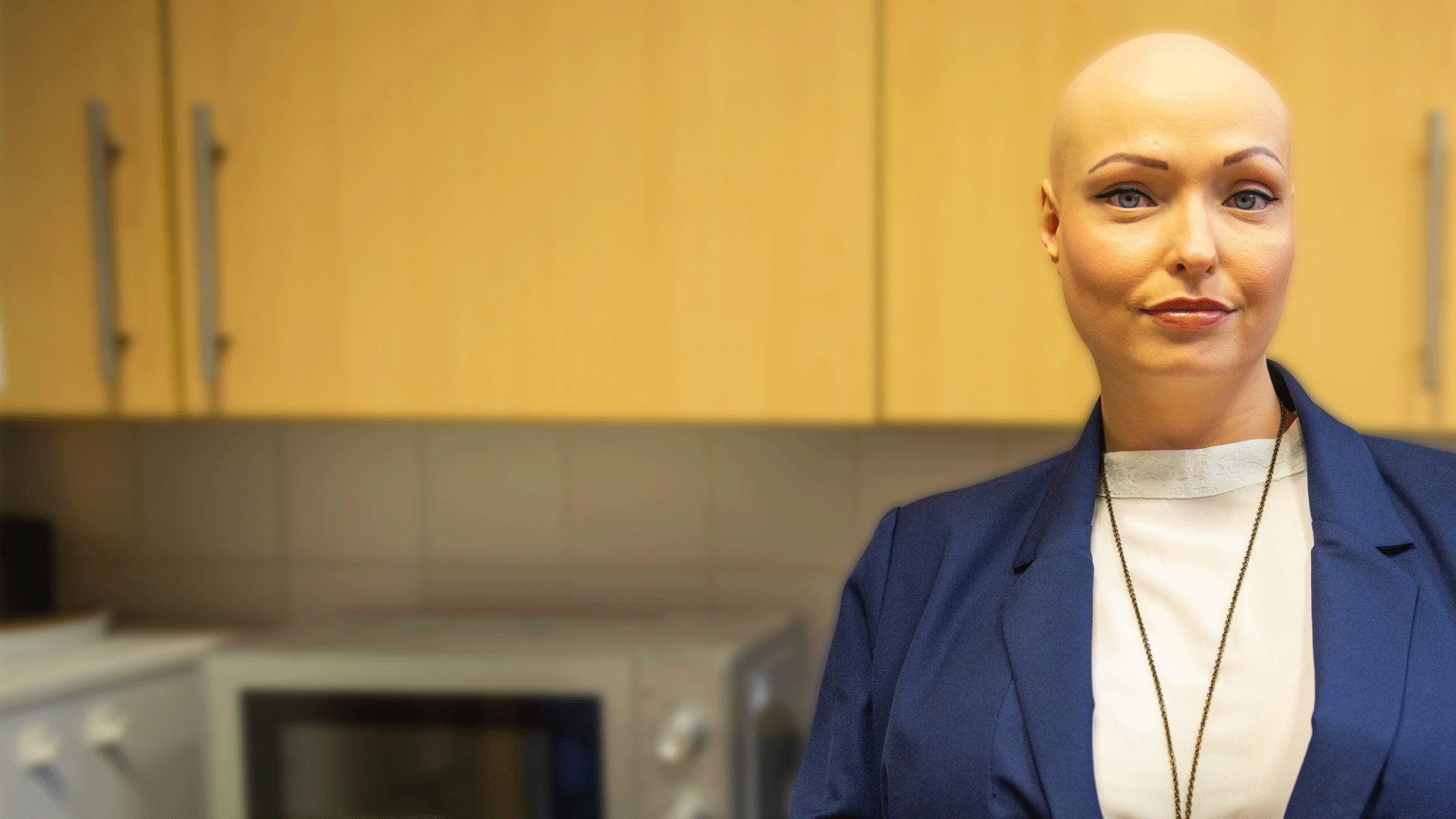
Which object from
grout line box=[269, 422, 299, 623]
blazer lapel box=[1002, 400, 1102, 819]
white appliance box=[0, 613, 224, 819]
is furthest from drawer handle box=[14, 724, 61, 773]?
blazer lapel box=[1002, 400, 1102, 819]

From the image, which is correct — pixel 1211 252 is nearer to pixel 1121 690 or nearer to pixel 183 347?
pixel 1121 690

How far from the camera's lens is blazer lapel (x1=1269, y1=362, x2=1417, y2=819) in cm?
49

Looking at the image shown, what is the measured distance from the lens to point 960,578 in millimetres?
631

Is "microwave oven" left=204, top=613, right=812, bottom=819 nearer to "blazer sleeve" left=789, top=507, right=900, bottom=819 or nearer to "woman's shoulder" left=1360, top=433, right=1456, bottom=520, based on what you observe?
"blazer sleeve" left=789, top=507, right=900, bottom=819

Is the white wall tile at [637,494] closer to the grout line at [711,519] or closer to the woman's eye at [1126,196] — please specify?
the grout line at [711,519]

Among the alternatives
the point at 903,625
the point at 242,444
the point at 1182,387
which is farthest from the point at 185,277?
the point at 1182,387

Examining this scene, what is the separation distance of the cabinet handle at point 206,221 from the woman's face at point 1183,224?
3.02 ft

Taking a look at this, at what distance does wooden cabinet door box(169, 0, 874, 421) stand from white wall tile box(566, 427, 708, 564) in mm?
331

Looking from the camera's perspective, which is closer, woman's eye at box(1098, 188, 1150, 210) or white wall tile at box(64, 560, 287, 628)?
woman's eye at box(1098, 188, 1150, 210)

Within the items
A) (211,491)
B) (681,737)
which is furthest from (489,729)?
(211,491)

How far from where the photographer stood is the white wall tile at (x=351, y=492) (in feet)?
4.82

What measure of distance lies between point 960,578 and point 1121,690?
4.4 inches

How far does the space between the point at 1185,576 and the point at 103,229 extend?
42.8 inches

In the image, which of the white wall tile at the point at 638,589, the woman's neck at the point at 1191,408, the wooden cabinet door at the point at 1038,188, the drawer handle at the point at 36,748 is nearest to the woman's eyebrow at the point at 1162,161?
the woman's neck at the point at 1191,408
